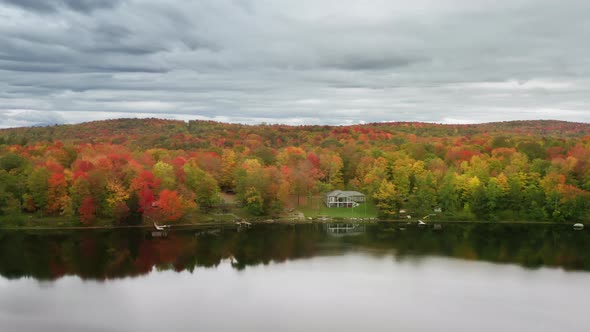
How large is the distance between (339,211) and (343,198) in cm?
237

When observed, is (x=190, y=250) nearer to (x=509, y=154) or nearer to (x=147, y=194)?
(x=147, y=194)

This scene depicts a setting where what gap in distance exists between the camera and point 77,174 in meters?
39.2

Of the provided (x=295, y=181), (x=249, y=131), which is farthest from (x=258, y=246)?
(x=249, y=131)

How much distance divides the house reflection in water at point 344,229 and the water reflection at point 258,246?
0.27ft

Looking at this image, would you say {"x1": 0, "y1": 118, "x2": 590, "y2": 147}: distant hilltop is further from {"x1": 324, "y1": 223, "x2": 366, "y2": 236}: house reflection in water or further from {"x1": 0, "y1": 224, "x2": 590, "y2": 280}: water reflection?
{"x1": 0, "y1": 224, "x2": 590, "y2": 280}: water reflection

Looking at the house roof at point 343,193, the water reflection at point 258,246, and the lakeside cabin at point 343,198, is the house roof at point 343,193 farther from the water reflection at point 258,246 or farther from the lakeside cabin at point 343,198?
the water reflection at point 258,246

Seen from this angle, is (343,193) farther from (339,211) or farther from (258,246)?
(258,246)

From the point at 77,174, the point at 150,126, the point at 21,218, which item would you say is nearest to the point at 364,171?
the point at 77,174

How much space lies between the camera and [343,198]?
157 feet

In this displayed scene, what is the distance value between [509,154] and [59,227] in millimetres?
46189

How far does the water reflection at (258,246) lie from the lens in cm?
2808

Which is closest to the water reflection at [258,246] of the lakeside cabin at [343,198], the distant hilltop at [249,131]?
the lakeside cabin at [343,198]

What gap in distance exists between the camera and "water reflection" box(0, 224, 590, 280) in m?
28.1

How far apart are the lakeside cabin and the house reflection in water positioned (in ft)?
18.4
